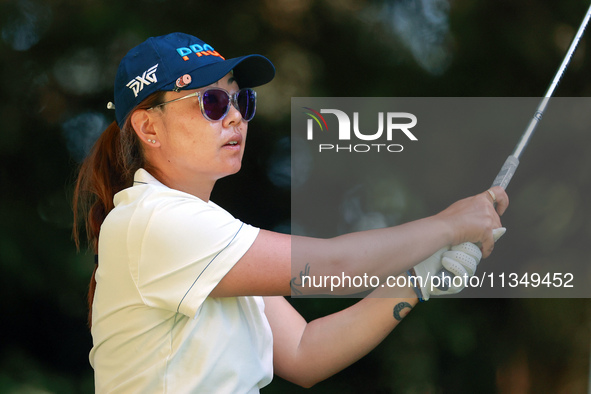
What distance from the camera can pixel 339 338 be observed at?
4.60 ft

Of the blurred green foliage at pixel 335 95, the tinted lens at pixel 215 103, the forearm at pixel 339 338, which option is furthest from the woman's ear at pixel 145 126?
the blurred green foliage at pixel 335 95

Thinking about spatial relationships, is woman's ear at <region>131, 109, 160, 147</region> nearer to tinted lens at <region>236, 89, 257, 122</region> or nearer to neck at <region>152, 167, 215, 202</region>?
neck at <region>152, 167, 215, 202</region>

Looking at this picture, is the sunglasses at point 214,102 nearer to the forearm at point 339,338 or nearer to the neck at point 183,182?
the neck at point 183,182

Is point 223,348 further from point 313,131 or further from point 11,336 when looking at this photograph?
point 11,336

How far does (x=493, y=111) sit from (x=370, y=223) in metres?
0.52

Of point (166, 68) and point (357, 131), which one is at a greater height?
point (166, 68)

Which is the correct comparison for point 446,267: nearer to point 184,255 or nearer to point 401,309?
point 401,309

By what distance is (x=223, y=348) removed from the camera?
1.13 metres

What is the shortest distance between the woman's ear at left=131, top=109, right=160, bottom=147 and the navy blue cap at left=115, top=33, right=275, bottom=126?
2 cm

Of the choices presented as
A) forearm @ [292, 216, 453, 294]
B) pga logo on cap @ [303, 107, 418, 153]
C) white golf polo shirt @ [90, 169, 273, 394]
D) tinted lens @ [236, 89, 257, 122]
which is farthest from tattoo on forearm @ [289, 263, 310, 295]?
pga logo on cap @ [303, 107, 418, 153]

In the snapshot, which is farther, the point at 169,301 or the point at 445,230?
the point at 445,230

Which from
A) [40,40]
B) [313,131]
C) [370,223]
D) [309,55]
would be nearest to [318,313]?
[370,223]

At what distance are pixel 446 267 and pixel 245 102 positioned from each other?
54cm

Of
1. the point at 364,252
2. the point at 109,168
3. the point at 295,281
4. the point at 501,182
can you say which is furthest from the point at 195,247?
the point at 501,182
